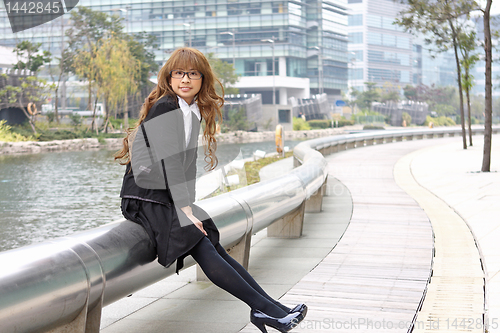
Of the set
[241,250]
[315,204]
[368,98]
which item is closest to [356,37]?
[368,98]

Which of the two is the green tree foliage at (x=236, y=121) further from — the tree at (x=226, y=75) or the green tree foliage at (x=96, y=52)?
the green tree foliage at (x=96, y=52)

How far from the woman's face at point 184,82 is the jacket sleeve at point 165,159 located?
0.27m

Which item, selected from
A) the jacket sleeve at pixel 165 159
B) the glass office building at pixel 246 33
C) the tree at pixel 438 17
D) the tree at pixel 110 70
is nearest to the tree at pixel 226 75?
the glass office building at pixel 246 33

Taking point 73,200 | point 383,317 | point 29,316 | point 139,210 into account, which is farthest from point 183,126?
point 73,200

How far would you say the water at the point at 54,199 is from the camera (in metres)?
10.3

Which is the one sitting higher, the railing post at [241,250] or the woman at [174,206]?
the woman at [174,206]

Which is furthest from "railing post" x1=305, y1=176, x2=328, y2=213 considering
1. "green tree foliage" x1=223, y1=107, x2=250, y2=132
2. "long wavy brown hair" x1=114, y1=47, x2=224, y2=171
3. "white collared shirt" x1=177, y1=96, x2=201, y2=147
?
"green tree foliage" x1=223, y1=107, x2=250, y2=132

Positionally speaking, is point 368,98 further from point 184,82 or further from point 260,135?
point 184,82

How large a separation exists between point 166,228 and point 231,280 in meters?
0.45

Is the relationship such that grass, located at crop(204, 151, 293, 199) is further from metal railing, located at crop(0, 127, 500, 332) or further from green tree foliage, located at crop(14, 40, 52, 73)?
green tree foliage, located at crop(14, 40, 52, 73)

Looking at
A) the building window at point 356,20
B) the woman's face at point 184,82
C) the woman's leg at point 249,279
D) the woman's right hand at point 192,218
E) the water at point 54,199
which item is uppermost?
the building window at point 356,20

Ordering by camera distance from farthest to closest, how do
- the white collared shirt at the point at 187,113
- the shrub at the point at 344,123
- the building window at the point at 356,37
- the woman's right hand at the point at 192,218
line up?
the building window at the point at 356,37
the shrub at the point at 344,123
the white collared shirt at the point at 187,113
the woman's right hand at the point at 192,218

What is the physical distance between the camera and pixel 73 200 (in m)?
14.4

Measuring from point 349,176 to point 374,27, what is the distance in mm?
Result: 161403
